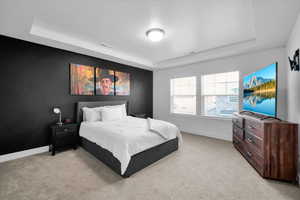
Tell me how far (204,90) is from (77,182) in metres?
4.19

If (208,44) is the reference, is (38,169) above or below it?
below

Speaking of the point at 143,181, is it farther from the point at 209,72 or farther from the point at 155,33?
the point at 209,72

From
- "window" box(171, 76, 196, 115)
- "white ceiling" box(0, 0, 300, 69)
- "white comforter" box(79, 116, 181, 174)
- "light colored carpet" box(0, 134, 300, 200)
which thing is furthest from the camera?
"window" box(171, 76, 196, 115)

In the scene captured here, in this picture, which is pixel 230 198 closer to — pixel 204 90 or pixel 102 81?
pixel 204 90

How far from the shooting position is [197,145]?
3424 mm

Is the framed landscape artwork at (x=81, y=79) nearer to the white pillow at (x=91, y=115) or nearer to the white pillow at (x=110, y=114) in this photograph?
the white pillow at (x=91, y=115)

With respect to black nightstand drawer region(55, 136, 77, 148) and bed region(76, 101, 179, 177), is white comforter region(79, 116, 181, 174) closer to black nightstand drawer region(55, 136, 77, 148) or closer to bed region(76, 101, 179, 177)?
bed region(76, 101, 179, 177)

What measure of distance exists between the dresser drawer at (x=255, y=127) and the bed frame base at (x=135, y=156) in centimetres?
150

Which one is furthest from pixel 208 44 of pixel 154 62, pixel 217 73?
pixel 154 62

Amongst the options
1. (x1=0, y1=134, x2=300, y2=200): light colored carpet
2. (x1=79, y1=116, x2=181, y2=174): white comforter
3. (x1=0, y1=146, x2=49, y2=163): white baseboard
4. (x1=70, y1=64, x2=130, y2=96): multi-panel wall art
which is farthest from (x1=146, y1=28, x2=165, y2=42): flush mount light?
(x1=0, y1=146, x2=49, y2=163): white baseboard

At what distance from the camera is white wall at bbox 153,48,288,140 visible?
2988 millimetres

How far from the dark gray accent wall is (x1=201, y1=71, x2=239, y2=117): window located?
3.97 metres

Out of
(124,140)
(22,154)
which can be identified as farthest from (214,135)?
(22,154)

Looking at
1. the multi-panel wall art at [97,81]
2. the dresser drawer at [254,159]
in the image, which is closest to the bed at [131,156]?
the multi-panel wall art at [97,81]
